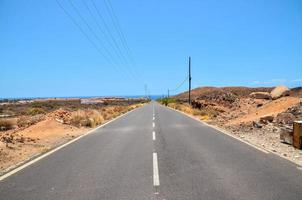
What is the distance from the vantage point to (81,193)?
24.8ft

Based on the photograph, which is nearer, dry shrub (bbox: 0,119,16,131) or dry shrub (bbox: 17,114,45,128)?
dry shrub (bbox: 17,114,45,128)

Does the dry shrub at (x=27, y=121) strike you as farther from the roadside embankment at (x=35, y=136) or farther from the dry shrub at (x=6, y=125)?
the dry shrub at (x=6, y=125)

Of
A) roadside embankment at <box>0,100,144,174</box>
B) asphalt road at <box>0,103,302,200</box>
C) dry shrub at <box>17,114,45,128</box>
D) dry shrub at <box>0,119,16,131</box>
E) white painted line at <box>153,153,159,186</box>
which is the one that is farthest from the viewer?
dry shrub at <box>0,119,16,131</box>

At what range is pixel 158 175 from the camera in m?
9.09

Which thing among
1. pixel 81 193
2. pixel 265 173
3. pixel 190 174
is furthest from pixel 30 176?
pixel 265 173

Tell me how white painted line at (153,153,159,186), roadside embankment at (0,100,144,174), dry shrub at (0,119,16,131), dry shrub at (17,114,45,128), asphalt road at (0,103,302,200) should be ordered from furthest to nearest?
dry shrub at (0,119,16,131), dry shrub at (17,114,45,128), roadside embankment at (0,100,144,174), white painted line at (153,153,159,186), asphalt road at (0,103,302,200)

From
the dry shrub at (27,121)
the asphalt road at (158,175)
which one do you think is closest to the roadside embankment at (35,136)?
the dry shrub at (27,121)

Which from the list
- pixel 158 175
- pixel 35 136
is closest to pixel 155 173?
pixel 158 175

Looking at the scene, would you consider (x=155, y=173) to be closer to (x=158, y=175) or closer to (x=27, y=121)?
(x=158, y=175)

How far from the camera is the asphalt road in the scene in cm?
744

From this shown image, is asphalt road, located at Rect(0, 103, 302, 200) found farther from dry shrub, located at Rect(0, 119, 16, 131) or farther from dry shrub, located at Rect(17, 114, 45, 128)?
dry shrub, located at Rect(0, 119, 16, 131)

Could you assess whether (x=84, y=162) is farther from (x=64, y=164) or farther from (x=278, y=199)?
(x=278, y=199)

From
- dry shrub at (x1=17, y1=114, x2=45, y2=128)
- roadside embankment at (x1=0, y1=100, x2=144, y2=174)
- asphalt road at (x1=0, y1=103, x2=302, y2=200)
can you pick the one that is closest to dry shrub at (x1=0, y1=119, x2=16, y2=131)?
roadside embankment at (x1=0, y1=100, x2=144, y2=174)

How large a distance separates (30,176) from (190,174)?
385 centimetres
